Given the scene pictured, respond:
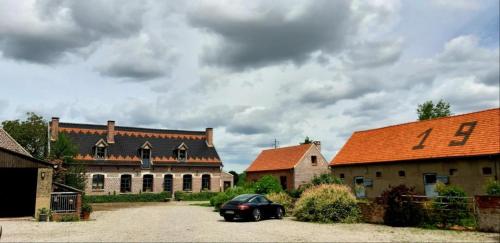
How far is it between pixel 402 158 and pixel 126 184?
30.5 m

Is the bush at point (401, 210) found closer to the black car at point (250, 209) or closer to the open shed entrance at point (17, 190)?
the black car at point (250, 209)

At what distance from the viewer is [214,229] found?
637 inches

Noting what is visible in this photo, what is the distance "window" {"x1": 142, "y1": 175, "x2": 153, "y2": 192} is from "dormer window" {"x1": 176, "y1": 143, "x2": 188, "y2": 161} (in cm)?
438

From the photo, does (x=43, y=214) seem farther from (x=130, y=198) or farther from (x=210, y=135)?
(x=210, y=135)

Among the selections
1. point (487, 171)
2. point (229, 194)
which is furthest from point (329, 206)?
point (229, 194)

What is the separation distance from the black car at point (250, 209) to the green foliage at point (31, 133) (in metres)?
25.2

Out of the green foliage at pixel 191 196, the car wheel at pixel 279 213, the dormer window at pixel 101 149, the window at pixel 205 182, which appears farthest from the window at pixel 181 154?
the car wheel at pixel 279 213

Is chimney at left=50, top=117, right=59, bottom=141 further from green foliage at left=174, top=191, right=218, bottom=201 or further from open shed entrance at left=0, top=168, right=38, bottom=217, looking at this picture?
open shed entrance at left=0, top=168, right=38, bottom=217

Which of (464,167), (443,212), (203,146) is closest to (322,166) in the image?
(203,146)

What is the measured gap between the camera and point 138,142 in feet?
161

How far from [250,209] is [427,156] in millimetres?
12951

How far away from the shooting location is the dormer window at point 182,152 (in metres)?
49.9

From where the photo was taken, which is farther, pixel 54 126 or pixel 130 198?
pixel 54 126

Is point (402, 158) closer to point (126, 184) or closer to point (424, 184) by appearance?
point (424, 184)
